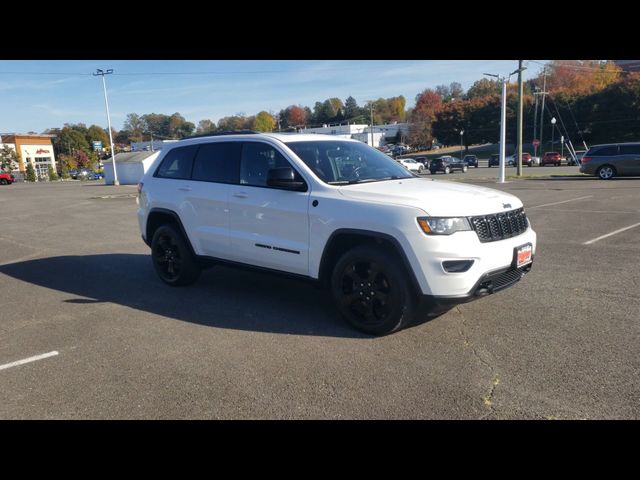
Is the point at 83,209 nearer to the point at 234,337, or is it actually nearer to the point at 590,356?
the point at 234,337

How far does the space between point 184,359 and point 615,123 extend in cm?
7925

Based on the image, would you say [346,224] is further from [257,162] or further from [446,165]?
[446,165]

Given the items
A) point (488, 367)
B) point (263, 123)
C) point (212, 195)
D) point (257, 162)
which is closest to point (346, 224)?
point (257, 162)

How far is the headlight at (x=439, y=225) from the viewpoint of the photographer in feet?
13.6

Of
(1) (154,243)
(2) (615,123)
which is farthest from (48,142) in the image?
(1) (154,243)

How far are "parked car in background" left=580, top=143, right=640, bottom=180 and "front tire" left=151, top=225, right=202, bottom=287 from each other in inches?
935

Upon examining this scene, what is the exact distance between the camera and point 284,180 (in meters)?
4.85

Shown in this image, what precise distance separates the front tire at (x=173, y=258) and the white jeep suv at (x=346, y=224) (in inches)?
0.9

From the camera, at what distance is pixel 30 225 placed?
14125mm

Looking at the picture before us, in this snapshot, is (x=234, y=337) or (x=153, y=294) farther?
(x=153, y=294)

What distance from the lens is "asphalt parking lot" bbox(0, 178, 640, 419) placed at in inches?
133

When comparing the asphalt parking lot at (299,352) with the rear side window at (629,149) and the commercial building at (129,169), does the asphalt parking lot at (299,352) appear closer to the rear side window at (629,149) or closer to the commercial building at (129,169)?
the rear side window at (629,149)

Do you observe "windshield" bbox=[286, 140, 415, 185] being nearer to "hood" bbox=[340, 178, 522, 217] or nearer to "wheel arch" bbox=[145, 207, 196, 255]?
"hood" bbox=[340, 178, 522, 217]
